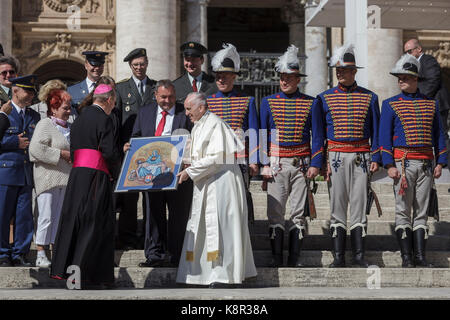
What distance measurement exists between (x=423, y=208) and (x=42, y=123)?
385 centimetres

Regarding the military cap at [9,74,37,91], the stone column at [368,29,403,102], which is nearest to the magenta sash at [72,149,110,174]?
the military cap at [9,74,37,91]

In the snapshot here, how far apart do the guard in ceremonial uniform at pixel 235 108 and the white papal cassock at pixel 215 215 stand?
0.58 m

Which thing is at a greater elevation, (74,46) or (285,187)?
(74,46)

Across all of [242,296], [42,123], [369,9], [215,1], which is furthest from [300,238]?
[215,1]

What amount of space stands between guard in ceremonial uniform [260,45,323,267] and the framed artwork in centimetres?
108

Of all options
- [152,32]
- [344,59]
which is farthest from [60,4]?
[344,59]

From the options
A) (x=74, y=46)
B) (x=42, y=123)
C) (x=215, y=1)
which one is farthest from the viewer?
(x=215, y=1)

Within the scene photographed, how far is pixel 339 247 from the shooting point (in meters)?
9.09

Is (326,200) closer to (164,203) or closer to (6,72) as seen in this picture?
(164,203)

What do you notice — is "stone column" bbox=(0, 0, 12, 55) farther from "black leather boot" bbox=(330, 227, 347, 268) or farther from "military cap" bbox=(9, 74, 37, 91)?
"black leather boot" bbox=(330, 227, 347, 268)

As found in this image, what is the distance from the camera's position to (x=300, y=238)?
9.02 m

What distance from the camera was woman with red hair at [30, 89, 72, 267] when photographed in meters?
8.89

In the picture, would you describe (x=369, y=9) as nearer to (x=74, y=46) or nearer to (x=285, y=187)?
(x=285, y=187)
